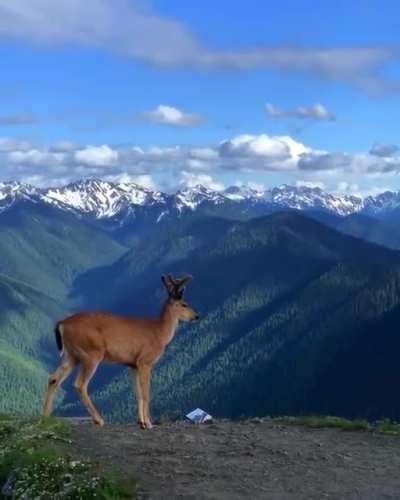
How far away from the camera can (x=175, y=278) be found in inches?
794

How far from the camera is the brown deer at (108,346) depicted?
18.7 m

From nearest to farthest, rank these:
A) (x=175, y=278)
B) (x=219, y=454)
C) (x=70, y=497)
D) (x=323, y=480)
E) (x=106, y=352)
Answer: (x=70, y=497) → (x=323, y=480) → (x=219, y=454) → (x=106, y=352) → (x=175, y=278)

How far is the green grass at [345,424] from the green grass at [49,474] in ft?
23.1

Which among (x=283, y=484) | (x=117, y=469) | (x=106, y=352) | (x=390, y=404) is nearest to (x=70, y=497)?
(x=117, y=469)

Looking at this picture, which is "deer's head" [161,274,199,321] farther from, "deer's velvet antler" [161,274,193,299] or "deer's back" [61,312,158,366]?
"deer's back" [61,312,158,366]

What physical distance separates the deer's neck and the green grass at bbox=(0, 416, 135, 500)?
161 inches

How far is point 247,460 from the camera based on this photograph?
15.7 meters

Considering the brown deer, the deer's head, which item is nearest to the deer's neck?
the brown deer

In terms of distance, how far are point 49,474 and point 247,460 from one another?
12.9ft

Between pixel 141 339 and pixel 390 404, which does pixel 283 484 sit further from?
pixel 390 404

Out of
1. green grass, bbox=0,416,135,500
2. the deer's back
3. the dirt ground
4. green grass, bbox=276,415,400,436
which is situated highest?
the deer's back

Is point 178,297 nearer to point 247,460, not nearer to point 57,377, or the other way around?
point 57,377

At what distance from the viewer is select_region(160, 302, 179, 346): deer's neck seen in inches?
786

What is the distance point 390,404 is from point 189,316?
176560 mm
